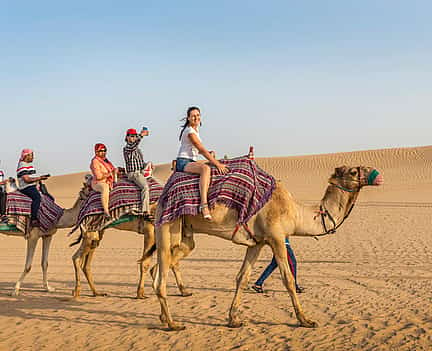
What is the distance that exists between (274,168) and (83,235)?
54817 millimetres

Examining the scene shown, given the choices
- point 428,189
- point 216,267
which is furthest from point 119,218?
point 428,189

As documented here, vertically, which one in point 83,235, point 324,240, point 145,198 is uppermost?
point 145,198

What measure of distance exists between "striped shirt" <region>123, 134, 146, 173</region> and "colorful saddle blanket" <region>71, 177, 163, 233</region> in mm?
269

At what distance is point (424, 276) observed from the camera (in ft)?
32.9

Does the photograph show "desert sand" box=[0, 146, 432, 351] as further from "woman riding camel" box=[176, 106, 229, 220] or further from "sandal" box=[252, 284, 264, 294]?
"woman riding camel" box=[176, 106, 229, 220]

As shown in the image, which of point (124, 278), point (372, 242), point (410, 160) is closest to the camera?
point (124, 278)

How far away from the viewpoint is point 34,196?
32.0ft

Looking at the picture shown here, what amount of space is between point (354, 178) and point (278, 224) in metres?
1.21

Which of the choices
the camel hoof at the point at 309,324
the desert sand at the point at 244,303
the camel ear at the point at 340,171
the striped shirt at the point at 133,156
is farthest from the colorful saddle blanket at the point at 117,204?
the camel hoof at the point at 309,324

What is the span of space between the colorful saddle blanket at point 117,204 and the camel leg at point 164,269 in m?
2.22

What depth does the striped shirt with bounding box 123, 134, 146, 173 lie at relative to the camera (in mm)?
9125

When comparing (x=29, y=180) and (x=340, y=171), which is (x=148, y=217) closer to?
(x=29, y=180)

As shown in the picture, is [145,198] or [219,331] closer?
[219,331]

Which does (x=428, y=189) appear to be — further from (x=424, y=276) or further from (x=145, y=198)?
(x=145, y=198)
